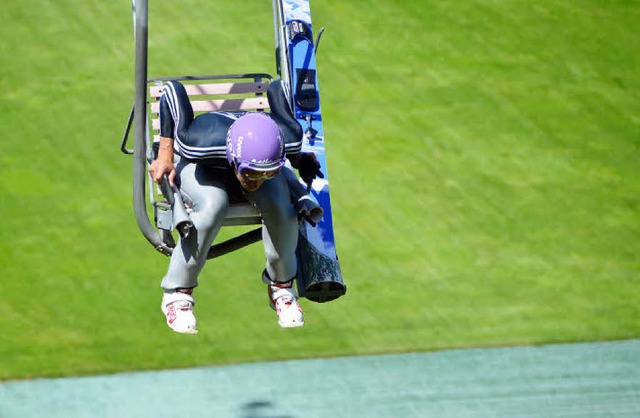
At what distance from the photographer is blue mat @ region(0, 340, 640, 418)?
11.2 meters

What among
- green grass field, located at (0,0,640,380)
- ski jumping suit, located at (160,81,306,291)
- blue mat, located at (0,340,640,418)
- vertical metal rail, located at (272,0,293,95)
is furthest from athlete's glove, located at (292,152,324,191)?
green grass field, located at (0,0,640,380)

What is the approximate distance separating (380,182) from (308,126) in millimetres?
3997

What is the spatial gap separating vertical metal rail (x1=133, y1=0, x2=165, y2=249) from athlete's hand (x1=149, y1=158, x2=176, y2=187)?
23 cm

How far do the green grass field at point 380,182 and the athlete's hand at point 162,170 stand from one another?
4.16 m

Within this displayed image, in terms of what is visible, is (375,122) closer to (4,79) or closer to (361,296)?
(361,296)

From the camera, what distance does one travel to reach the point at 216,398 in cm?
1138

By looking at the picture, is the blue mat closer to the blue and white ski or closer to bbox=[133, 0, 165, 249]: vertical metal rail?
the blue and white ski

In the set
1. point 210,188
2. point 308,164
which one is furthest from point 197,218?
point 308,164

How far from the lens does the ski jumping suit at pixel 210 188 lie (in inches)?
309

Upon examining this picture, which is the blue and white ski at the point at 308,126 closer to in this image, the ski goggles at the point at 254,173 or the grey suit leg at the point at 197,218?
the grey suit leg at the point at 197,218

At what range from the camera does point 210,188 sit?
7.88 m

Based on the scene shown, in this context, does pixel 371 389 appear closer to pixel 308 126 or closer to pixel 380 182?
pixel 380 182

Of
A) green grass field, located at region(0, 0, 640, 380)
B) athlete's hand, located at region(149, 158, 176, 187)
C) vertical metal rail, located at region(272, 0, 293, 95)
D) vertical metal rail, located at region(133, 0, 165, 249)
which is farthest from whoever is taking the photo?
green grass field, located at region(0, 0, 640, 380)

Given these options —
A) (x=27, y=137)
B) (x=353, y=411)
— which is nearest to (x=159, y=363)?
(x=353, y=411)
